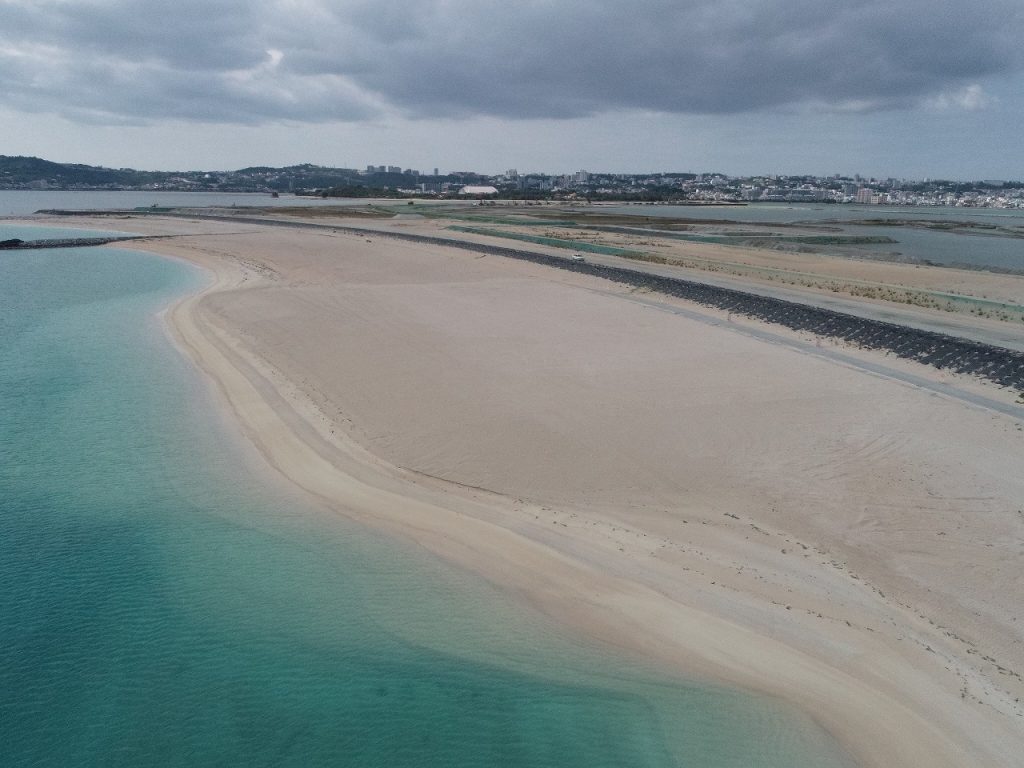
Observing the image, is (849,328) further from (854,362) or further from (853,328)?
(854,362)

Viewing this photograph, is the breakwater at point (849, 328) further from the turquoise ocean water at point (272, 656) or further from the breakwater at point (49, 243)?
the breakwater at point (49, 243)

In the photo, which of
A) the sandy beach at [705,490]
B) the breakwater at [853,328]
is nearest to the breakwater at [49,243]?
the sandy beach at [705,490]

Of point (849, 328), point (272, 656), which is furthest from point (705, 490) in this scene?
point (849, 328)

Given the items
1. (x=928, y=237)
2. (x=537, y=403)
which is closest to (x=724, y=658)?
(x=537, y=403)

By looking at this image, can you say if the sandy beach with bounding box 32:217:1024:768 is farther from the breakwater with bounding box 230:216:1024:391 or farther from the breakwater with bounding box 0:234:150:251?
the breakwater with bounding box 0:234:150:251

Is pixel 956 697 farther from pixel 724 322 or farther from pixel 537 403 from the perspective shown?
pixel 724 322
